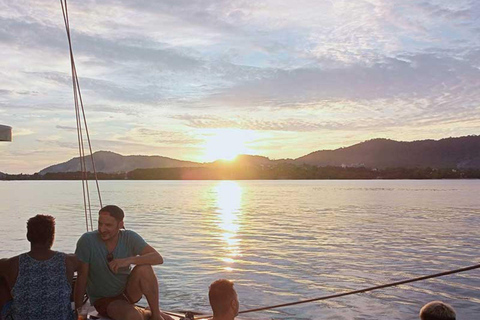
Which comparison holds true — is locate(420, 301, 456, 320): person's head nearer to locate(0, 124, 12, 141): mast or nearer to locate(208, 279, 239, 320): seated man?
locate(208, 279, 239, 320): seated man

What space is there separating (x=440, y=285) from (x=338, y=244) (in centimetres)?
1009

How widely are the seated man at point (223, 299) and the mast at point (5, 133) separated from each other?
12.1ft

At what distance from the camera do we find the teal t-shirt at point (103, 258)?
19.8ft

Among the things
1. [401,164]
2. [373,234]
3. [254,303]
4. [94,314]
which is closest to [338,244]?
[373,234]

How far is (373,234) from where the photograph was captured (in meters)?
29.3

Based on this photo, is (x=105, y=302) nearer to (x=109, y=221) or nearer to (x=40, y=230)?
(x=109, y=221)

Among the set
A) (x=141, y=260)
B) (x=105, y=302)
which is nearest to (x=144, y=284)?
(x=141, y=260)

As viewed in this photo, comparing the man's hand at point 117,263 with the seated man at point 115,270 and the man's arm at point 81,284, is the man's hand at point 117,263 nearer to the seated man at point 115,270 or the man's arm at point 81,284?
the seated man at point 115,270

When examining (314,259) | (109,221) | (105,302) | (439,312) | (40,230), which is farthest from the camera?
(314,259)

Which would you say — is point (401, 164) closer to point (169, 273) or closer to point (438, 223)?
point (438, 223)

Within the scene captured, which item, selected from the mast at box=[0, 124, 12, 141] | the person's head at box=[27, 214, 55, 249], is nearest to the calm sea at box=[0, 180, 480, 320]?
the mast at box=[0, 124, 12, 141]

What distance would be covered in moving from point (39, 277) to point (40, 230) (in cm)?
45

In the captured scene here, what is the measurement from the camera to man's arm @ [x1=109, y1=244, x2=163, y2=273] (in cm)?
601

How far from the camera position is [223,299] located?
4250 mm
